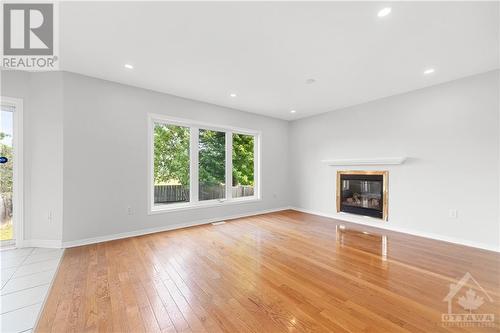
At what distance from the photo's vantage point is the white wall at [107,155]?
3.15 metres

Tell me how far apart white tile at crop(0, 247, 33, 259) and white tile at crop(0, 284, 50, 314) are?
1138mm

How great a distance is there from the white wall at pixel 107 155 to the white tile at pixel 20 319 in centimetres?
159

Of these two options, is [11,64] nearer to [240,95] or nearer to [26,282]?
[26,282]

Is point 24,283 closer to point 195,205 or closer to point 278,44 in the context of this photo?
point 195,205

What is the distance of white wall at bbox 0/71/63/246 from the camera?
3.05 metres

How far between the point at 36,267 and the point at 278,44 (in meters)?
4.01

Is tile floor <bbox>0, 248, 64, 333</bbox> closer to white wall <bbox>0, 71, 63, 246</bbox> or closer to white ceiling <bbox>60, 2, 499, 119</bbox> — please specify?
white wall <bbox>0, 71, 63, 246</bbox>

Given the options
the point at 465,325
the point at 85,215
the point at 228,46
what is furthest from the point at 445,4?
the point at 85,215

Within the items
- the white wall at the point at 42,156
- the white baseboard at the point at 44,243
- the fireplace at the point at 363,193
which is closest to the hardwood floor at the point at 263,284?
the white baseboard at the point at 44,243

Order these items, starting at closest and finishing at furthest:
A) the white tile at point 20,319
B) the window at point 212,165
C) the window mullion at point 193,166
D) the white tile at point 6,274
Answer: the white tile at point 20,319 → the white tile at point 6,274 → the window mullion at point 193,166 → the window at point 212,165

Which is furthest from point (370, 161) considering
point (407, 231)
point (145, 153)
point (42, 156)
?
point (42, 156)

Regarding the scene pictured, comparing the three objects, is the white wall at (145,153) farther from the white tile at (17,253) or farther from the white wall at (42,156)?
the white tile at (17,253)

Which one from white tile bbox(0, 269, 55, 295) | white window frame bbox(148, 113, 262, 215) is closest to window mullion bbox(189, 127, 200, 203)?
white window frame bbox(148, 113, 262, 215)

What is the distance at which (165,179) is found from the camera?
4.17 meters
